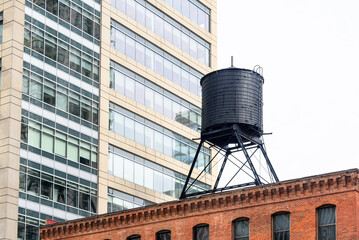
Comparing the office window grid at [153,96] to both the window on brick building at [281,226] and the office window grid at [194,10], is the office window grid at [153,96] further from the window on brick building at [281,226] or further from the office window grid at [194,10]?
the window on brick building at [281,226]

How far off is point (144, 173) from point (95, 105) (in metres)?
7.07

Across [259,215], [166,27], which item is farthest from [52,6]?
[259,215]

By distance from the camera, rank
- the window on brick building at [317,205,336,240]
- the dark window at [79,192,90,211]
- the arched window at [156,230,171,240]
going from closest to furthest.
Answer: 1. the window on brick building at [317,205,336,240]
2. the arched window at [156,230,171,240]
3. the dark window at [79,192,90,211]

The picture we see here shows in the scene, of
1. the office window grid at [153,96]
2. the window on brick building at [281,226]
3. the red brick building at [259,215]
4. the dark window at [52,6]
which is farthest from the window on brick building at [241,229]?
the dark window at [52,6]

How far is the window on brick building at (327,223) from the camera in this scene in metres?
41.1

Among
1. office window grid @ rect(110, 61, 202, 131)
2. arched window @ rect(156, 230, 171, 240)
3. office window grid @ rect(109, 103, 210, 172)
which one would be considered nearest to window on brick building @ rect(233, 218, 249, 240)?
arched window @ rect(156, 230, 171, 240)

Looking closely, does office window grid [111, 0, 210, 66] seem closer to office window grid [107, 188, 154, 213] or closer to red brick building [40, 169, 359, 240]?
office window grid [107, 188, 154, 213]

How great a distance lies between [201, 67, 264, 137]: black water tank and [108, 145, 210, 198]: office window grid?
1576cm

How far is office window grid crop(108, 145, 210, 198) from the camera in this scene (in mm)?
65625

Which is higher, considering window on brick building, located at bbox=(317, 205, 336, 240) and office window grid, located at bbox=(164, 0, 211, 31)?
office window grid, located at bbox=(164, 0, 211, 31)

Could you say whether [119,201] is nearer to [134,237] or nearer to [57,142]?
[57,142]

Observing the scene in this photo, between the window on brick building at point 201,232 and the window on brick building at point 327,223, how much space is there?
7.11 m

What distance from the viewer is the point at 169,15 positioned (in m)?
73.7

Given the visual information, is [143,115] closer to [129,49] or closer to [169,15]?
[129,49]
